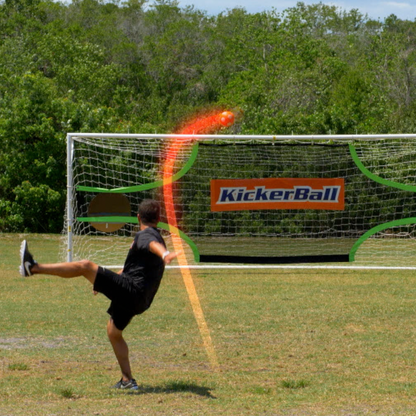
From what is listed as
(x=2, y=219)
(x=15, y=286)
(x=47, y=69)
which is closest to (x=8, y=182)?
(x=2, y=219)

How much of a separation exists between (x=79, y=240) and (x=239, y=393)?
1069 centimetres

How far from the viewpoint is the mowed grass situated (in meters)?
6.14

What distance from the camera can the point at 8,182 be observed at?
21.7 metres

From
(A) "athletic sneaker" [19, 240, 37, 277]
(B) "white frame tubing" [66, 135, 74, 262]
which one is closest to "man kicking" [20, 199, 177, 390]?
(A) "athletic sneaker" [19, 240, 37, 277]

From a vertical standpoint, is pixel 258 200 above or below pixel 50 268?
below

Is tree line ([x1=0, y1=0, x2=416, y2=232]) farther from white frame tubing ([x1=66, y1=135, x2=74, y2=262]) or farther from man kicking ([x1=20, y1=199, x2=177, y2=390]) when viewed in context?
man kicking ([x1=20, y1=199, x2=177, y2=390])

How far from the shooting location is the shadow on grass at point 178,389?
6418 mm

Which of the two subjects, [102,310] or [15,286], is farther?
[15,286]

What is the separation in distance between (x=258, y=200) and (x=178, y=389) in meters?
8.18

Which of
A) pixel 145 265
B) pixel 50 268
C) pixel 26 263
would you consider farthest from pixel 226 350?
pixel 26 263

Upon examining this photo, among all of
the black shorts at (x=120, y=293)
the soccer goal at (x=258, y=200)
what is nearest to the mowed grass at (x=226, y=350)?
the black shorts at (x=120, y=293)

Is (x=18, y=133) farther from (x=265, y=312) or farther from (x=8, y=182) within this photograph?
(x=265, y=312)

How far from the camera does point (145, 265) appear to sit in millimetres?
6465

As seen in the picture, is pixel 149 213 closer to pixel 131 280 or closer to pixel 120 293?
pixel 131 280
